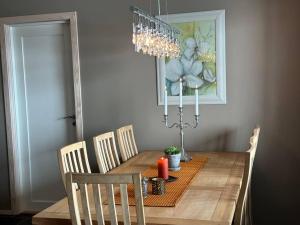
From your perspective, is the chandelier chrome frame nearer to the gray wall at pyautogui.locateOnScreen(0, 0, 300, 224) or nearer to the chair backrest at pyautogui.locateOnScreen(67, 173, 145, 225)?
the gray wall at pyautogui.locateOnScreen(0, 0, 300, 224)

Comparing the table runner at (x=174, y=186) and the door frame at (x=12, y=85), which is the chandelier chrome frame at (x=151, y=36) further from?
the door frame at (x=12, y=85)

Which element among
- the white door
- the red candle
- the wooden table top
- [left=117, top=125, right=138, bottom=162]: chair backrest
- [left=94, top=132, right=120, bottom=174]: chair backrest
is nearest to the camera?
the wooden table top

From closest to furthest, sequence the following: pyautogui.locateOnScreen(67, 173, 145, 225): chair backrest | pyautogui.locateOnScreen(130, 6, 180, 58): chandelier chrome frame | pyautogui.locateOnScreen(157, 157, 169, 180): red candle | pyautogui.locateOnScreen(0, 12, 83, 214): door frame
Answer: pyautogui.locateOnScreen(67, 173, 145, 225): chair backrest → pyautogui.locateOnScreen(130, 6, 180, 58): chandelier chrome frame → pyautogui.locateOnScreen(157, 157, 169, 180): red candle → pyautogui.locateOnScreen(0, 12, 83, 214): door frame

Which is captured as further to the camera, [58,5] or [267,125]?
[58,5]

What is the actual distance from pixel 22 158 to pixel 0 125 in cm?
44

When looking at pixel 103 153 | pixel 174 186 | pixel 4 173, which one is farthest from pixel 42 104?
pixel 174 186

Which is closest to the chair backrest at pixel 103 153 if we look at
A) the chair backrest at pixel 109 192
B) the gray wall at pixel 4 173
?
the chair backrest at pixel 109 192

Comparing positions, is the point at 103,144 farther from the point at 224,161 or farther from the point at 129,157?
the point at 224,161

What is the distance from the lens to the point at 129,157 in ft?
11.7

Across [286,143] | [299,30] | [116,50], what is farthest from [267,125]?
[116,50]

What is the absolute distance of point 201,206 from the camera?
2.06 m

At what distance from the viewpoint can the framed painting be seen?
3.60m

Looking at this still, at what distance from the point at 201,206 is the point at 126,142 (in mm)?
1621

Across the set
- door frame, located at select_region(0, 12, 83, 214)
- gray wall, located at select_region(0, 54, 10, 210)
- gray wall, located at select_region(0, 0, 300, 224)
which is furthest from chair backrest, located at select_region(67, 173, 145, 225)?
gray wall, located at select_region(0, 54, 10, 210)
